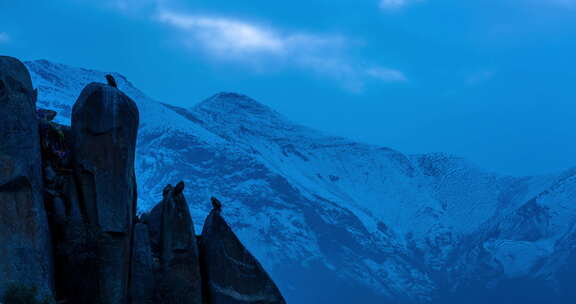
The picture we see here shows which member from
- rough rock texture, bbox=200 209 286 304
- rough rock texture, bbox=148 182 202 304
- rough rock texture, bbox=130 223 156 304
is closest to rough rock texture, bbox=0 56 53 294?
rough rock texture, bbox=130 223 156 304

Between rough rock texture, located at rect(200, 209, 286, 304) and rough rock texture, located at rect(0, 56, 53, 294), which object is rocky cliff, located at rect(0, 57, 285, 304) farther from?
rough rock texture, located at rect(200, 209, 286, 304)

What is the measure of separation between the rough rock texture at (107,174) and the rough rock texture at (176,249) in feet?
6.08

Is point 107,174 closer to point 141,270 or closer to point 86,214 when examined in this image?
point 86,214

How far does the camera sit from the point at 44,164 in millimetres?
45125

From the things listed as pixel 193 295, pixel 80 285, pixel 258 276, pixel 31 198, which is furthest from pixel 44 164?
pixel 258 276

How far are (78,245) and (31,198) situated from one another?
305 centimetres

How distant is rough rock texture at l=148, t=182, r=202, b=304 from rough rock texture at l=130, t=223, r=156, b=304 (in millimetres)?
710

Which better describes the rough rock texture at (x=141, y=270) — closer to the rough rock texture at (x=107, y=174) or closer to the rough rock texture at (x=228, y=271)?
the rough rock texture at (x=107, y=174)

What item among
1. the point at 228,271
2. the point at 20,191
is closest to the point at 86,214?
the point at 20,191

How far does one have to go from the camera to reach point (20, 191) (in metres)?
42.4

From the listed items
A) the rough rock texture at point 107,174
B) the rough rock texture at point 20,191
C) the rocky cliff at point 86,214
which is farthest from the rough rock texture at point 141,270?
the rough rock texture at point 20,191

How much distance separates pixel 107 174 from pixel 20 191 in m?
4.39

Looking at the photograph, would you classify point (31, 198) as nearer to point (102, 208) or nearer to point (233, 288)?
point (102, 208)

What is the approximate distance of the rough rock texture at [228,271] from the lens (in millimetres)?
48656
